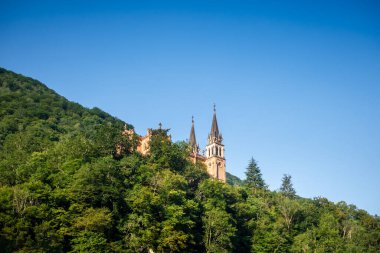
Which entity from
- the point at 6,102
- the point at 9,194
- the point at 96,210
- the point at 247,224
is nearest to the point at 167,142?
the point at 247,224

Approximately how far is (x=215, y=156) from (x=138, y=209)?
4142cm

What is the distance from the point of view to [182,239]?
4775 cm

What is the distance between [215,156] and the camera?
88000 mm

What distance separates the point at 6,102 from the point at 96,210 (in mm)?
64782

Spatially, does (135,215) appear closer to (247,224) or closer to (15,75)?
(247,224)

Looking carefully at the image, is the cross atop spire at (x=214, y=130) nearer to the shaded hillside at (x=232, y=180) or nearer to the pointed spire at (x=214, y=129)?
the pointed spire at (x=214, y=129)

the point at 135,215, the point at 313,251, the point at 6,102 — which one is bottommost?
the point at 313,251

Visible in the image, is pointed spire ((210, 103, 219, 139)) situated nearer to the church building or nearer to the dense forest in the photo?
the church building

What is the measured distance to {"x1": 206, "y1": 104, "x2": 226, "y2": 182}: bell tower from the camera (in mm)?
87250

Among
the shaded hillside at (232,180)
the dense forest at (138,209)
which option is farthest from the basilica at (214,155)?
the shaded hillside at (232,180)

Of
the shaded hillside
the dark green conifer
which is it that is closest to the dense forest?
the dark green conifer

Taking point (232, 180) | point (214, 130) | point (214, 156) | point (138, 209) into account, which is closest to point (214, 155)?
point (214, 156)

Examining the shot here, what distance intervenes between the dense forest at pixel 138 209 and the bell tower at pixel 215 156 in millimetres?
10980

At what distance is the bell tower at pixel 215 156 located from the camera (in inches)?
3435
